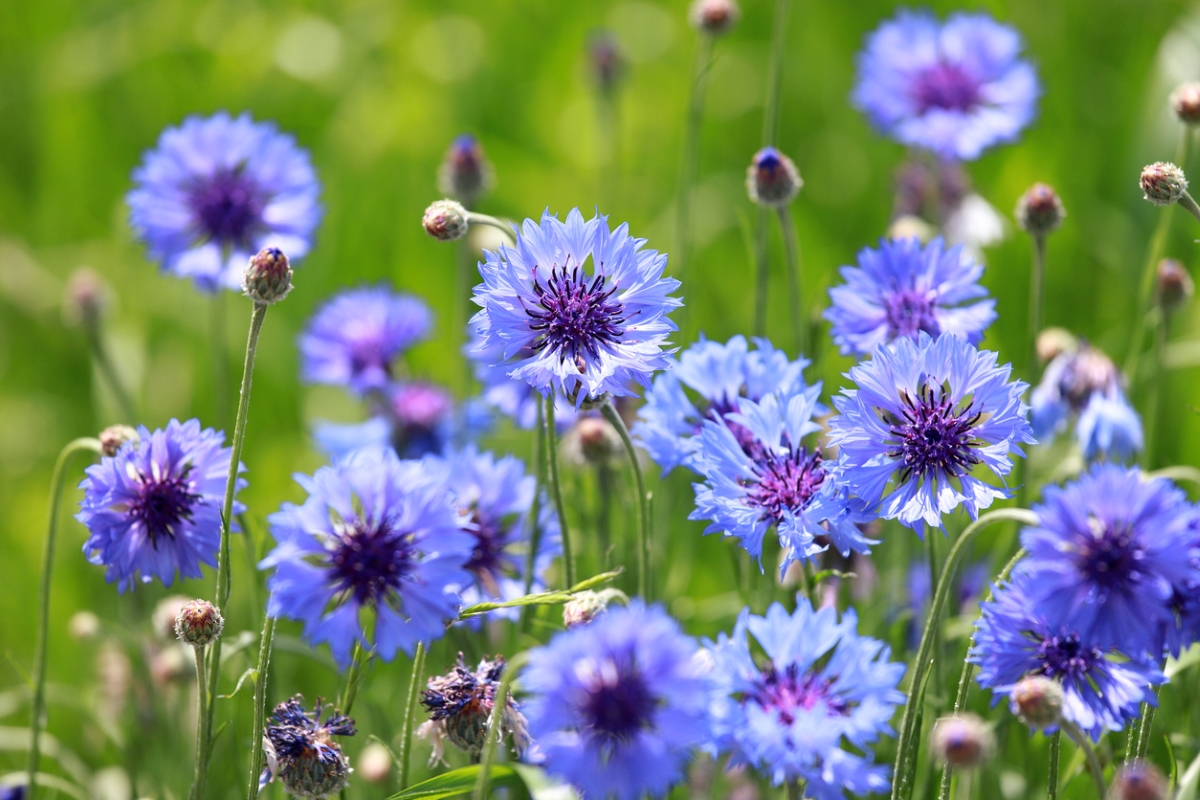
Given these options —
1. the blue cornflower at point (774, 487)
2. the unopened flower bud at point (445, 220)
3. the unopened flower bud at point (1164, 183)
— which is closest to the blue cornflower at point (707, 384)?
the blue cornflower at point (774, 487)

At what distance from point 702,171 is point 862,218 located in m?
0.48

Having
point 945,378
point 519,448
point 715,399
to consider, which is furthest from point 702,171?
point 945,378

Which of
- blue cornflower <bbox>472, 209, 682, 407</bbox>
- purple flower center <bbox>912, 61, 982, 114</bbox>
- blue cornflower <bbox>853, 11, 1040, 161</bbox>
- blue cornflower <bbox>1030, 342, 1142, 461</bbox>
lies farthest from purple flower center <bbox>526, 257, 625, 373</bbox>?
purple flower center <bbox>912, 61, 982, 114</bbox>

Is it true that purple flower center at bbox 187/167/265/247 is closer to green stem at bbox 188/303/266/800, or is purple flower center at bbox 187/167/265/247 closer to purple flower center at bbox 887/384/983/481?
green stem at bbox 188/303/266/800

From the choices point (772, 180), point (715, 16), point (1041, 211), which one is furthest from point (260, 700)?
point (715, 16)

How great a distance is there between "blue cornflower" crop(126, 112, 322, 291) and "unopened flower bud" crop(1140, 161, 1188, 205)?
1167mm

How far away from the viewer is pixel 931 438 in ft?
3.74

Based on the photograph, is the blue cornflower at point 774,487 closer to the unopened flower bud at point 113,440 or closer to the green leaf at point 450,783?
the green leaf at point 450,783

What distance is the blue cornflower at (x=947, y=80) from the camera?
2082 millimetres

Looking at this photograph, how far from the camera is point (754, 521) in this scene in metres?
1.14

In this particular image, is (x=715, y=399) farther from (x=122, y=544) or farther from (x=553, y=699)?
(x=122, y=544)

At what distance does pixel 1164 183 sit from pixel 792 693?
2.09 feet

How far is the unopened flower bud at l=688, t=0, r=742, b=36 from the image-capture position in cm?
180

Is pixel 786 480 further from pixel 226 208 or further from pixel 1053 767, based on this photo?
pixel 226 208
